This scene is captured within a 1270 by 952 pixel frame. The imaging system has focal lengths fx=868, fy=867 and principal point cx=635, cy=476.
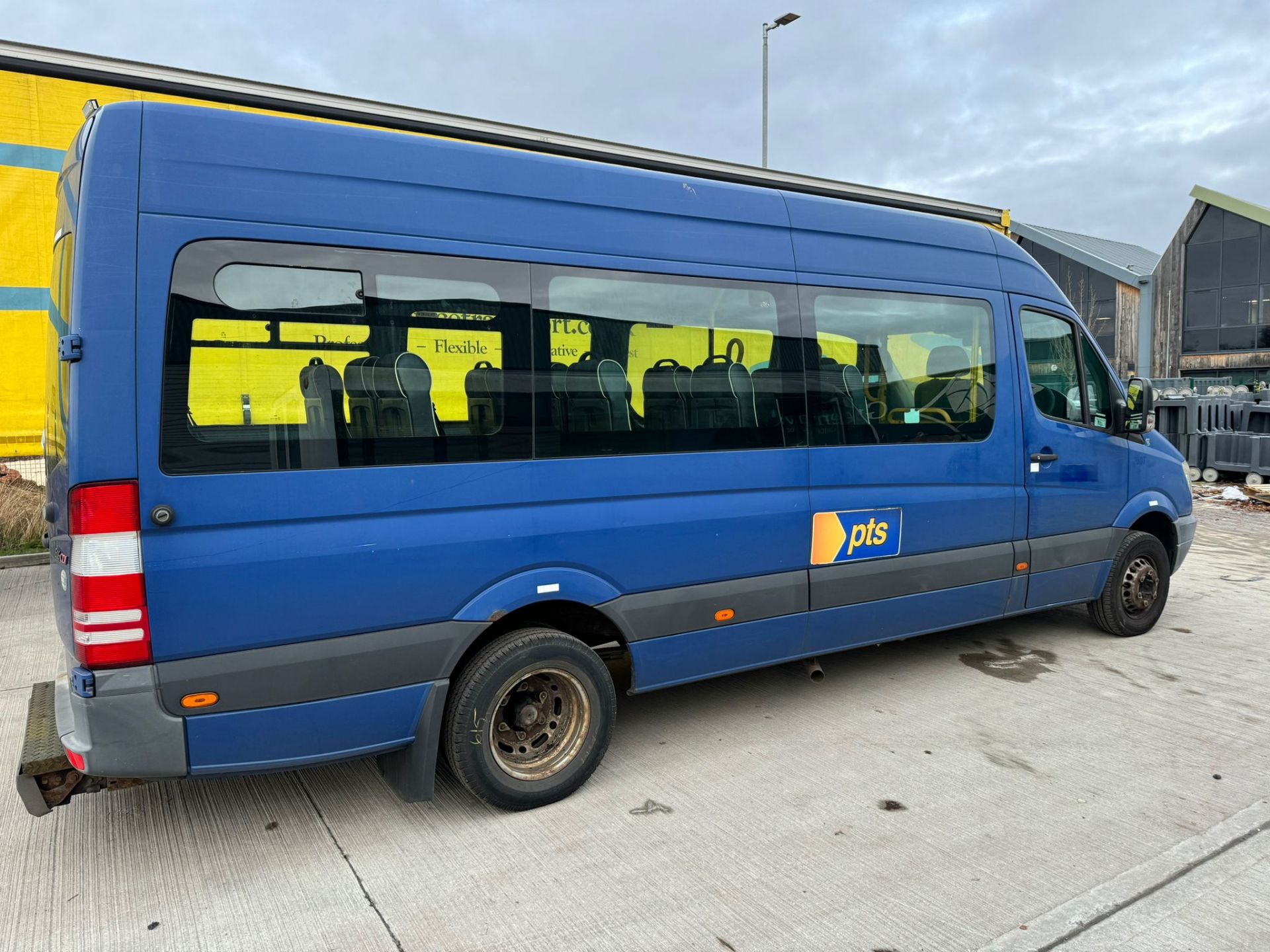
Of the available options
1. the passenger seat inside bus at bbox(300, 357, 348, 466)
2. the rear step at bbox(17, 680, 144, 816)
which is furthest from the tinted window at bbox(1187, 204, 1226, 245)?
the rear step at bbox(17, 680, 144, 816)

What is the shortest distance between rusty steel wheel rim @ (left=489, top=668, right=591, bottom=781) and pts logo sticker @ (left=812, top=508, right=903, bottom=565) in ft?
4.70

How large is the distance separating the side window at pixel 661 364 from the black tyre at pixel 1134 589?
2956mm

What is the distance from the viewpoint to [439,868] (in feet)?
10.2

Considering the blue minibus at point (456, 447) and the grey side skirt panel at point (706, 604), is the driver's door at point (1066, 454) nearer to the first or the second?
the blue minibus at point (456, 447)

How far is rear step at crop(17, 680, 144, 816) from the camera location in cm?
296

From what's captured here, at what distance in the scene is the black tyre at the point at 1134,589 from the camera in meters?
5.77

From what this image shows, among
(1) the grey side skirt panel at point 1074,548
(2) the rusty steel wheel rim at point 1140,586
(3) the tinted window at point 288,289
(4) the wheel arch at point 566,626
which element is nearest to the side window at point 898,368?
(1) the grey side skirt panel at point 1074,548

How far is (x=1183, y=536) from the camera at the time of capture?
6125 mm

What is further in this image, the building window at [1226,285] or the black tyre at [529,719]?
the building window at [1226,285]

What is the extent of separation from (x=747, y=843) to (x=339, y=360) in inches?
91.9

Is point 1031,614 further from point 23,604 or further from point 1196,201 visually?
point 1196,201

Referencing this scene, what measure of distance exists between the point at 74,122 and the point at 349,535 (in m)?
6.67

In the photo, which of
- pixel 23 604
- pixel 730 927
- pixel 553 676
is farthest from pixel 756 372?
pixel 23 604

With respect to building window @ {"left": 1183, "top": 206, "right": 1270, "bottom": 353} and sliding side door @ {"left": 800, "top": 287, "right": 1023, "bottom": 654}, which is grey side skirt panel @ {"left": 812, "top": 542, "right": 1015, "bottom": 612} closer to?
sliding side door @ {"left": 800, "top": 287, "right": 1023, "bottom": 654}
